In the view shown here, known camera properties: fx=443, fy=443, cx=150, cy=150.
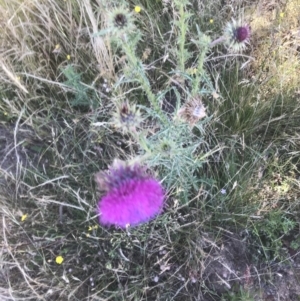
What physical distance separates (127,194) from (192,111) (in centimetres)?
31

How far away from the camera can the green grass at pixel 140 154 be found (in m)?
1.47

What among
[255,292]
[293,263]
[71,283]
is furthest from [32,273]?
[293,263]

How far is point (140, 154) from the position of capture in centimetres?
137

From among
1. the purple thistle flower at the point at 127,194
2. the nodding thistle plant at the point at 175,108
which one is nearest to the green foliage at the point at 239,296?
the nodding thistle plant at the point at 175,108

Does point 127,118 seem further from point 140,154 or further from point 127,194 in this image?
point 140,154

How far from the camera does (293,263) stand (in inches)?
59.3

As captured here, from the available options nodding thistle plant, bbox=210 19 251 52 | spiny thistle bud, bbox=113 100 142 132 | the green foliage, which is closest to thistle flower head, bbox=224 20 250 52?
nodding thistle plant, bbox=210 19 251 52

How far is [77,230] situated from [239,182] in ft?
1.93

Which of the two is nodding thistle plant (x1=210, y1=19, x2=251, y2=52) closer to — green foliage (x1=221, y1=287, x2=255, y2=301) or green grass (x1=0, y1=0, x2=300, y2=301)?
green grass (x1=0, y1=0, x2=300, y2=301)

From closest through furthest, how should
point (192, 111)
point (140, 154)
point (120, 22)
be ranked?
point (120, 22) → point (192, 111) → point (140, 154)

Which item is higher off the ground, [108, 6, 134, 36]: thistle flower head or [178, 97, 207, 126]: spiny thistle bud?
[108, 6, 134, 36]: thistle flower head

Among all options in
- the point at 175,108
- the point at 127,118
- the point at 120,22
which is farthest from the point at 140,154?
the point at 120,22

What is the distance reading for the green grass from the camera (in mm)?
1466

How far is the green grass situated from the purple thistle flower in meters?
0.27
